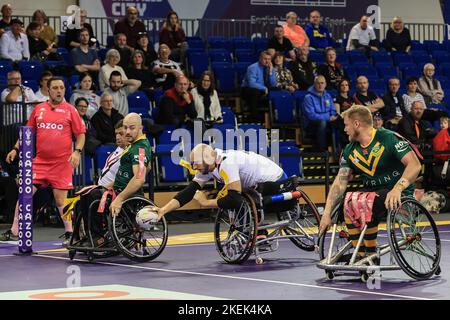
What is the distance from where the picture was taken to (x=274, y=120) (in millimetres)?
17922

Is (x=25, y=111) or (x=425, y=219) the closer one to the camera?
(x=425, y=219)

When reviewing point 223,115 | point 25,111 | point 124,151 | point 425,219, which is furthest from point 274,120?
point 425,219

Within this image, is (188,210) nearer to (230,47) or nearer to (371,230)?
(230,47)

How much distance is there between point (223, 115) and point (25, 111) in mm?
3972

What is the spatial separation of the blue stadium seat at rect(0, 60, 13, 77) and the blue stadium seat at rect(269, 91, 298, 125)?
441 cm

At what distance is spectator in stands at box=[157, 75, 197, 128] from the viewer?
16.3 metres

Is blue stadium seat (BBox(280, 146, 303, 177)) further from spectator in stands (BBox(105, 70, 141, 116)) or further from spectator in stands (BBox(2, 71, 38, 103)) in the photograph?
spectator in stands (BBox(2, 71, 38, 103))

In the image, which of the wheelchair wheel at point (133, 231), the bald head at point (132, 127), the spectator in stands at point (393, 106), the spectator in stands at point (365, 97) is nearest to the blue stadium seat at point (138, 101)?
the spectator in stands at point (365, 97)

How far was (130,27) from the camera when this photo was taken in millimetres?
18953

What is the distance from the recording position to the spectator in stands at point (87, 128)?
1486cm

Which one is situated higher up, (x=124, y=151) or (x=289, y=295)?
(x=124, y=151)

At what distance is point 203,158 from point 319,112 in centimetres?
753

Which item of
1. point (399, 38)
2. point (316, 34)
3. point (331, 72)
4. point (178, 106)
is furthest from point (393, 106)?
point (178, 106)
